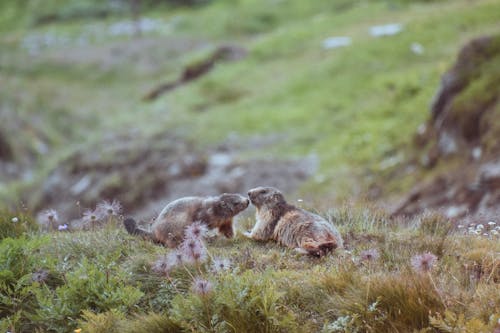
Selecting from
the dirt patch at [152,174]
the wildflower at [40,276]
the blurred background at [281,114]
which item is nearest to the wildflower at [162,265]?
the wildflower at [40,276]

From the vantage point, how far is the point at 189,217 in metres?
7.37

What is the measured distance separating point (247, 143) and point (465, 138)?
9.17 m

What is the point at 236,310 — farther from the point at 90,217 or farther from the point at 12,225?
the point at 12,225

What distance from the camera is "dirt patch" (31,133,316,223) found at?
65.0 ft

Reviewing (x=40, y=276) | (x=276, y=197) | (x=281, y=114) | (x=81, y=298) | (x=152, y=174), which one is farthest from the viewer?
(x=281, y=114)

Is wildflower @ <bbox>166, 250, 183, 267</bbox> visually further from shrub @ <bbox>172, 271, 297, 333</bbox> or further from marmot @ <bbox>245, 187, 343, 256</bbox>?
marmot @ <bbox>245, 187, 343, 256</bbox>

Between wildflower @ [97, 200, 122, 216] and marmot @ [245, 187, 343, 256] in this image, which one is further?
wildflower @ [97, 200, 122, 216]

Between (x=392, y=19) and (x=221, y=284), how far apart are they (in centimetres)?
2752

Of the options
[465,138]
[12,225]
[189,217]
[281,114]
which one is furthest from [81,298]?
[281,114]

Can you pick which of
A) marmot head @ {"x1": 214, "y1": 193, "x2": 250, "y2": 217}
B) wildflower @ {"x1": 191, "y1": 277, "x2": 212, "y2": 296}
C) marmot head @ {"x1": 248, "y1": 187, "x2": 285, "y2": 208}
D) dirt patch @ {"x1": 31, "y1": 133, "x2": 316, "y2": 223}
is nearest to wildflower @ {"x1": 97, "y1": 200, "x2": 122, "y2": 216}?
marmot head @ {"x1": 214, "y1": 193, "x2": 250, "y2": 217}

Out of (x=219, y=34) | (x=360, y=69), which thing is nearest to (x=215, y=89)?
(x=360, y=69)

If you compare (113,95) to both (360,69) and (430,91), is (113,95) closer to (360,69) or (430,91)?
(360,69)

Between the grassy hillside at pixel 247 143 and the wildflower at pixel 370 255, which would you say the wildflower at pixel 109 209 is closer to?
the grassy hillside at pixel 247 143

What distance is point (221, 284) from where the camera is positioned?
558 cm
